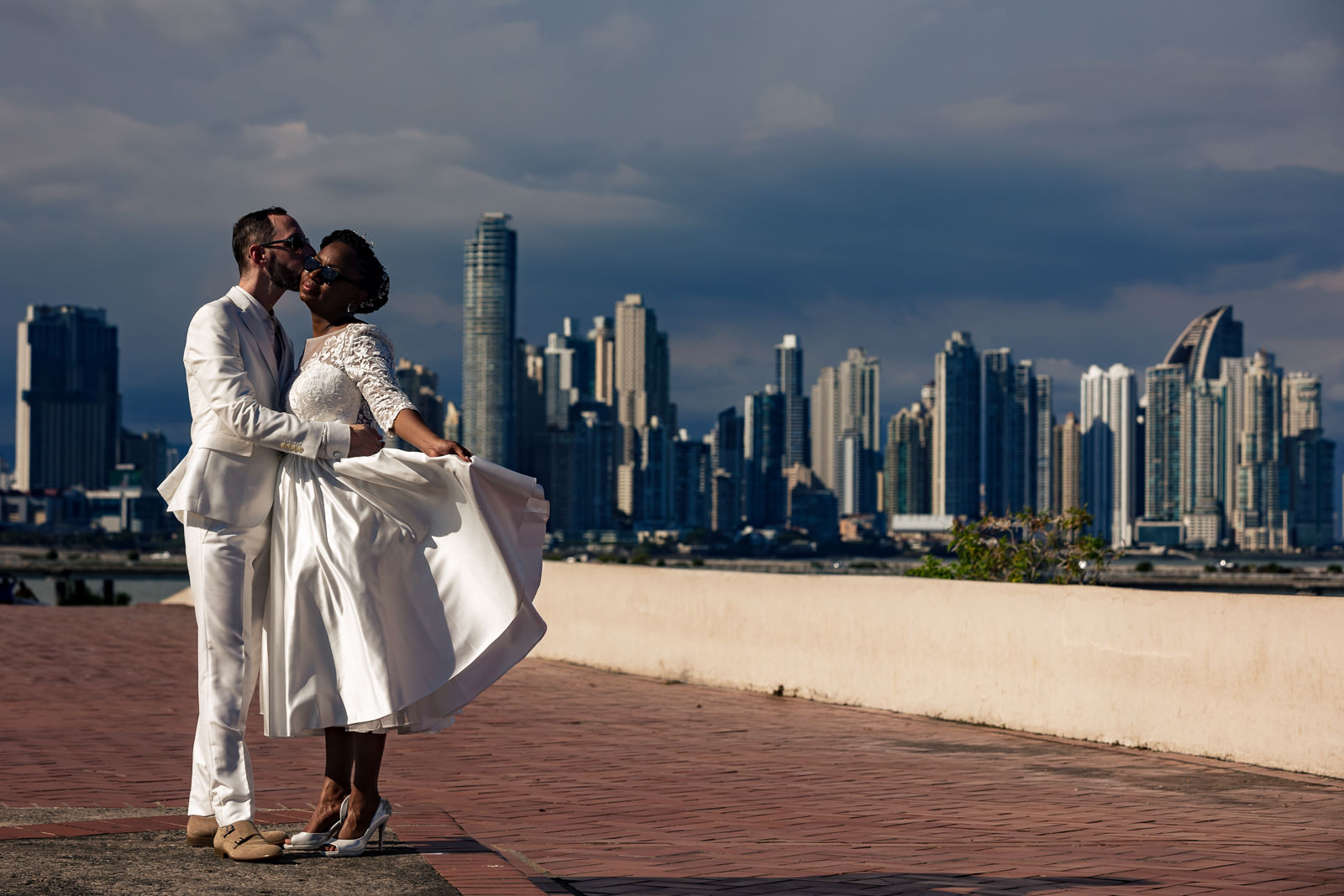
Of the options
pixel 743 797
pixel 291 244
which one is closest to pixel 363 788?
Result: pixel 291 244

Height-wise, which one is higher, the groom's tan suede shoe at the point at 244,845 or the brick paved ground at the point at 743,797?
the groom's tan suede shoe at the point at 244,845

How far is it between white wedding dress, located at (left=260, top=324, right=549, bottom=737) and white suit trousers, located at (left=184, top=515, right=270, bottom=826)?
0.09m

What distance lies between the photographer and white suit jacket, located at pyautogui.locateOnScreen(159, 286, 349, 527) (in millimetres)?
4355

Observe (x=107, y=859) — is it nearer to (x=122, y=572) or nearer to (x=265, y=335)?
(x=265, y=335)

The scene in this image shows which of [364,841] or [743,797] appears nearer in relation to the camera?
[364,841]

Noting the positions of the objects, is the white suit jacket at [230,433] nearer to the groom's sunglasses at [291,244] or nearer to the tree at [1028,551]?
the groom's sunglasses at [291,244]

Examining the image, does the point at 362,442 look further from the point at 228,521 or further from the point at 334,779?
the point at 334,779

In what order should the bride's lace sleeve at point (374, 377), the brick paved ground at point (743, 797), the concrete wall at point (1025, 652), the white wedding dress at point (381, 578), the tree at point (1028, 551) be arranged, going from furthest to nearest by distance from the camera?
1. the tree at point (1028, 551)
2. the concrete wall at point (1025, 652)
3. the brick paved ground at point (743, 797)
4. the bride's lace sleeve at point (374, 377)
5. the white wedding dress at point (381, 578)

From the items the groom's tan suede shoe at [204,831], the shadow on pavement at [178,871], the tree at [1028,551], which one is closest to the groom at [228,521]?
the groom's tan suede shoe at [204,831]

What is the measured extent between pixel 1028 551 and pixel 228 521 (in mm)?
9001

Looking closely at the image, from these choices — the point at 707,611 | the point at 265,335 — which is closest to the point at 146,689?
the point at 707,611

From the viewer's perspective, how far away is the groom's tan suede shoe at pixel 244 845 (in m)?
4.21

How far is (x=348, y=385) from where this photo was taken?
14.9 ft

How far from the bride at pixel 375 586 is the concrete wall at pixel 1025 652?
4827mm
